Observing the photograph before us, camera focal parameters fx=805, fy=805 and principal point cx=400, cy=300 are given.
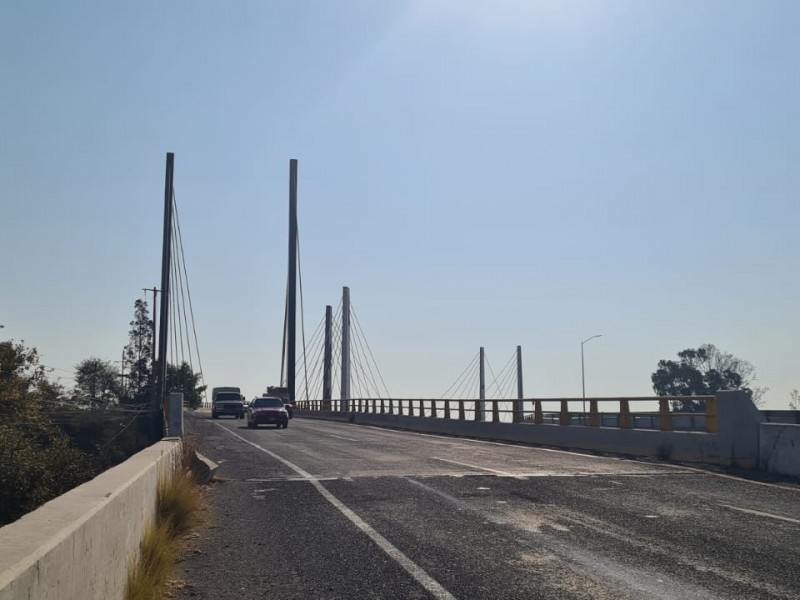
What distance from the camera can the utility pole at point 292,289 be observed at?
70625 millimetres

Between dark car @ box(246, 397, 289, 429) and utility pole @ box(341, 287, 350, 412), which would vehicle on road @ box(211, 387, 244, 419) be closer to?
utility pole @ box(341, 287, 350, 412)

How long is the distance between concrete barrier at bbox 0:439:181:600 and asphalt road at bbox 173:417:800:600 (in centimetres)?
120

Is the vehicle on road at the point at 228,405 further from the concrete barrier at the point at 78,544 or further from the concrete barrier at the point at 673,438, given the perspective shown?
the concrete barrier at the point at 78,544

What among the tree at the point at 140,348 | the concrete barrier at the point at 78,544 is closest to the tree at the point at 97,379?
the tree at the point at 140,348

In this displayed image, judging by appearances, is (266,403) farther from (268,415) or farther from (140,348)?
(140,348)

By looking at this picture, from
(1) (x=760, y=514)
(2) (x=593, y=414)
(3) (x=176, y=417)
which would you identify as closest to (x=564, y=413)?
(2) (x=593, y=414)

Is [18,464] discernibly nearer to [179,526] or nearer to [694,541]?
[179,526]

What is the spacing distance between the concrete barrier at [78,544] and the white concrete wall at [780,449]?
498 inches

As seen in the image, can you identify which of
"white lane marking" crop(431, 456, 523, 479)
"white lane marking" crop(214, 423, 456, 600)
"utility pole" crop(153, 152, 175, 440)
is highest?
"utility pole" crop(153, 152, 175, 440)

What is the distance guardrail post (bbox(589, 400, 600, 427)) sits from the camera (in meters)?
22.8

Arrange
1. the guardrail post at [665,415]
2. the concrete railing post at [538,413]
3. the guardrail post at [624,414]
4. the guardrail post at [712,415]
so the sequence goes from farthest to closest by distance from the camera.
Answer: the concrete railing post at [538,413] < the guardrail post at [624,414] < the guardrail post at [665,415] < the guardrail post at [712,415]

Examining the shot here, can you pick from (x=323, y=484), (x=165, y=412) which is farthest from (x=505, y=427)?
(x=323, y=484)

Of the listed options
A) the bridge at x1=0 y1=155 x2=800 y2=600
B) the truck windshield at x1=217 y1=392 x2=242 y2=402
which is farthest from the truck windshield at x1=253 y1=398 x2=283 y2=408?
the bridge at x1=0 y1=155 x2=800 y2=600

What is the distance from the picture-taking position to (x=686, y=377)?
10700cm
